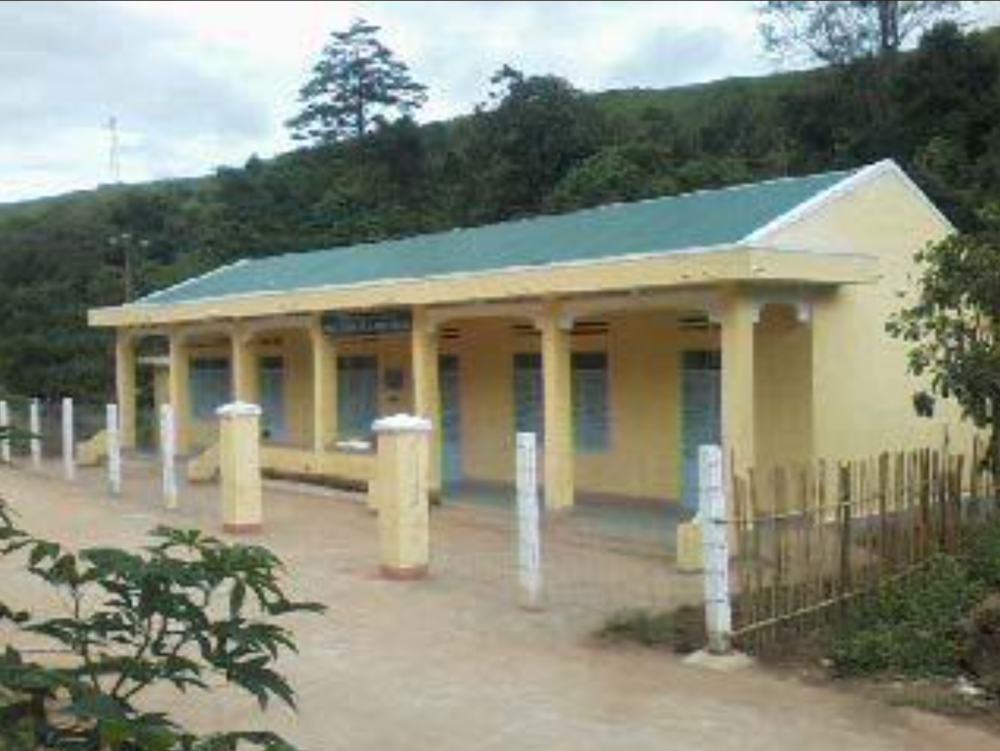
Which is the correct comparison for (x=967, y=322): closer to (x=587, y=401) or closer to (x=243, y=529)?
(x=587, y=401)

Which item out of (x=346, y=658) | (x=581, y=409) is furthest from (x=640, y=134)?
(x=346, y=658)

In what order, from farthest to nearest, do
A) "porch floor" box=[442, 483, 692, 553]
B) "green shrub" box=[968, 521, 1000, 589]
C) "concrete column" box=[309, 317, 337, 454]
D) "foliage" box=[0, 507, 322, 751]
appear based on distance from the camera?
"concrete column" box=[309, 317, 337, 454] → "porch floor" box=[442, 483, 692, 553] → "green shrub" box=[968, 521, 1000, 589] → "foliage" box=[0, 507, 322, 751]

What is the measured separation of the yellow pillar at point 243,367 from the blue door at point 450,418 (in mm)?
3632

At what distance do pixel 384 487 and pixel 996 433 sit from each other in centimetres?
522

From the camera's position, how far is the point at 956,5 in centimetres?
4616

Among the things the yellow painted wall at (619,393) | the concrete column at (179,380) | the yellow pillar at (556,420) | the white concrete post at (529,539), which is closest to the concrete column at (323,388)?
the yellow painted wall at (619,393)

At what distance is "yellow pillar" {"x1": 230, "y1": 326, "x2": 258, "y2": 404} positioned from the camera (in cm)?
2289

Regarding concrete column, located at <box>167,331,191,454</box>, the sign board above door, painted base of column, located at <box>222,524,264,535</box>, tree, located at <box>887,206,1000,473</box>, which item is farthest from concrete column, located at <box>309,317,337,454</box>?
tree, located at <box>887,206,1000,473</box>

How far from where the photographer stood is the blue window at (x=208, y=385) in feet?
88.2

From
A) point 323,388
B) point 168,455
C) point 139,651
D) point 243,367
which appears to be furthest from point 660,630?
point 243,367

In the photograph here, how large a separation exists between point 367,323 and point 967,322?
9.54 metres

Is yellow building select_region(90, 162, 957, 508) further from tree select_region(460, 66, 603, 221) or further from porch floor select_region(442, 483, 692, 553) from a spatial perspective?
tree select_region(460, 66, 603, 221)

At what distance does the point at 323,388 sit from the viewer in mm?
20609

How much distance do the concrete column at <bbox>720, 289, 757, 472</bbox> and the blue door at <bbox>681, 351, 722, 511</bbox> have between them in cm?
255
